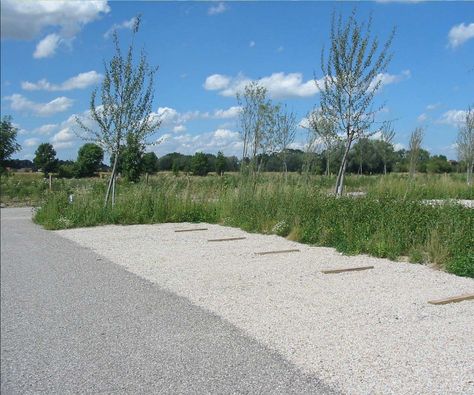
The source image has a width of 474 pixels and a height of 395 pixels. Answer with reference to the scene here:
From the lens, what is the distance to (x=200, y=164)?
1797 inches

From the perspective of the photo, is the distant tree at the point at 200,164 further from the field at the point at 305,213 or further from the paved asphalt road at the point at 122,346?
the paved asphalt road at the point at 122,346

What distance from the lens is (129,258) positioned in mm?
9023

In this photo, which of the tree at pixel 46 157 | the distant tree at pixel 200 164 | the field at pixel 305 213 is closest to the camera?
the field at pixel 305 213

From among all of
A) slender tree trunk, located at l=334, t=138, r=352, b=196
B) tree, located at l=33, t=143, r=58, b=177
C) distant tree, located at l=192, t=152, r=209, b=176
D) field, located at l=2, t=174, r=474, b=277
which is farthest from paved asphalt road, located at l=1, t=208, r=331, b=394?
distant tree, located at l=192, t=152, r=209, b=176

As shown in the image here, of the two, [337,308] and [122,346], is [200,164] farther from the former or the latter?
[122,346]

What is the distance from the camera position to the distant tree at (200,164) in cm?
4341

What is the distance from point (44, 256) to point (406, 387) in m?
7.44

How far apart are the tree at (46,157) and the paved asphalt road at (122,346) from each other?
1552 centimetres

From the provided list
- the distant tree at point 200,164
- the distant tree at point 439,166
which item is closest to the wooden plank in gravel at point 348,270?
the distant tree at point 200,164

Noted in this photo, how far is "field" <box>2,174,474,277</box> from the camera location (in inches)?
316

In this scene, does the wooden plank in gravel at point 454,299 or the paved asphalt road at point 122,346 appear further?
the wooden plank in gravel at point 454,299

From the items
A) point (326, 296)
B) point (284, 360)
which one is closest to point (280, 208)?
point (326, 296)

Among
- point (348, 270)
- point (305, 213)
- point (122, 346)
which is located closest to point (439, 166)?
point (305, 213)

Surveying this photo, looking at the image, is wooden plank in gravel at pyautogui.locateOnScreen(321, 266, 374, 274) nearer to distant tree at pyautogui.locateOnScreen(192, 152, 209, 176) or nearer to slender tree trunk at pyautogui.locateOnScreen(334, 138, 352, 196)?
slender tree trunk at pyautogui.locateOnScreen(334, 138, 352, 196)
